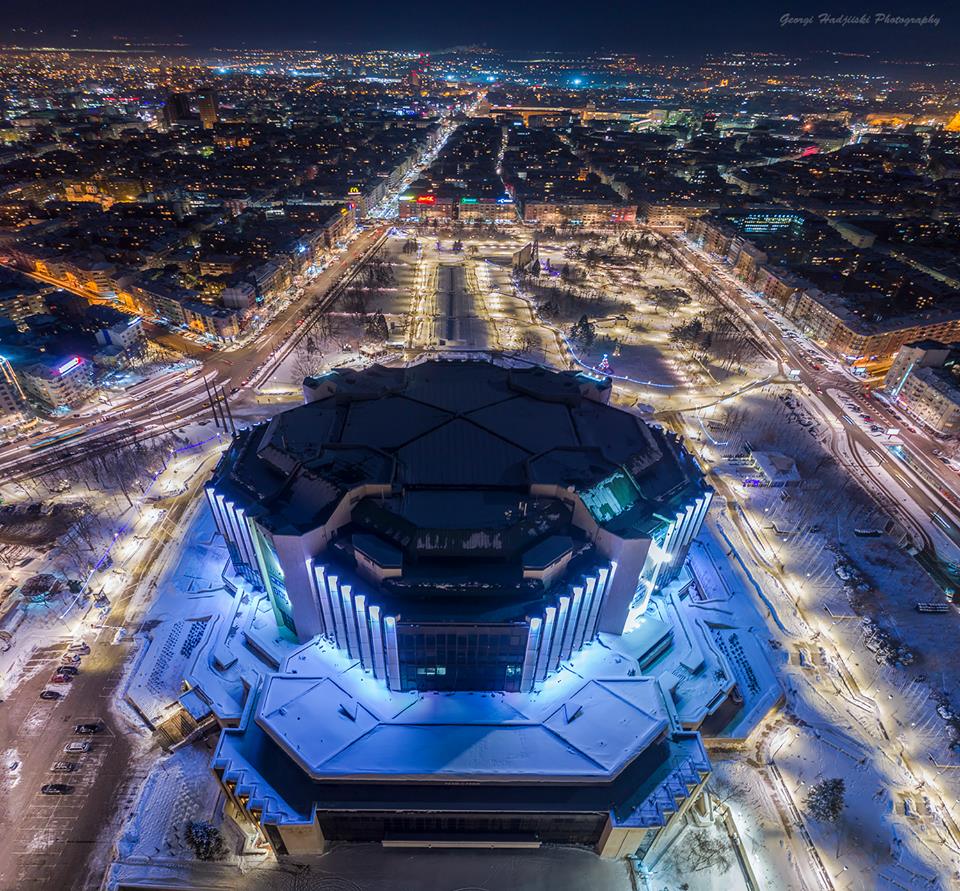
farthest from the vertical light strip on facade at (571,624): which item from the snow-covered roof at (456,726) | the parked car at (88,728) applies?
the parked car at (88,728)

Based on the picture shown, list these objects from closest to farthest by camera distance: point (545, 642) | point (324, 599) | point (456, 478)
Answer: point (545, 642)
point (324, 599)
point (456, 478)

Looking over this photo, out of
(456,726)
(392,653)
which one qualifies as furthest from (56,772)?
(456,726)

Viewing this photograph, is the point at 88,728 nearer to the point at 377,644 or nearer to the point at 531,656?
the point at 377,644

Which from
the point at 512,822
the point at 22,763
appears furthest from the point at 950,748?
the point at 22,763

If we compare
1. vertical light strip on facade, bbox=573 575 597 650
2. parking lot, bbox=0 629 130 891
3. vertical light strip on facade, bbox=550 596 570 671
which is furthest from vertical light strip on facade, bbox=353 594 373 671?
parking lot, bbox=0 629 130 891

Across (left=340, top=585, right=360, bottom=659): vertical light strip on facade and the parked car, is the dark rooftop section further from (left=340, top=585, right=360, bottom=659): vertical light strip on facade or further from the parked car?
the parked car

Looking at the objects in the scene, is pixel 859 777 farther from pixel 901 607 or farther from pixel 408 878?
pixel 408 878
